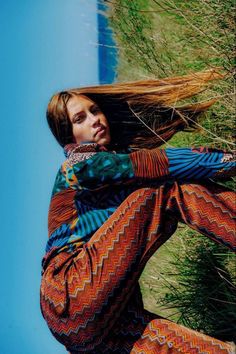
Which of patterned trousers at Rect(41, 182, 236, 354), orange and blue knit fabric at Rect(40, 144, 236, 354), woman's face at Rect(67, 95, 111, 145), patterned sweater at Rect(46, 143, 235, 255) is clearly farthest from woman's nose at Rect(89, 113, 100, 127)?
patterned trousers at Rect(41, 182, 236, 354)

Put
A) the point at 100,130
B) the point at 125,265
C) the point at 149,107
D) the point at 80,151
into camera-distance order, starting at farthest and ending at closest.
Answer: the point at 149,107
the point at 100,130
the point at 80,151
the point at 125,265

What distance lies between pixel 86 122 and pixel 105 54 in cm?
159

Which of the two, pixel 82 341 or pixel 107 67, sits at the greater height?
pixel 107 67

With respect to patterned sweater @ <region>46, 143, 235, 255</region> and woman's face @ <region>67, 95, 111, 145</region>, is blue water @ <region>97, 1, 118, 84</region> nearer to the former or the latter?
woman's face @ <region>67, 95, 111, 145</region>

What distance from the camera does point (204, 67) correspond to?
188cm

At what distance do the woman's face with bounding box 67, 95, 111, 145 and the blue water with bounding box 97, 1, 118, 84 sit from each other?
3.98 ft

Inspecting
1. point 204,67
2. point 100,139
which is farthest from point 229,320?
point 204,67

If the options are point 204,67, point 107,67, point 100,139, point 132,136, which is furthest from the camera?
point 107,67

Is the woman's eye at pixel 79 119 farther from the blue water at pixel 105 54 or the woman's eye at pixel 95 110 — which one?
the blue water at pixel 105 54

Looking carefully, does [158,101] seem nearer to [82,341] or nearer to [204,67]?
[204,67]

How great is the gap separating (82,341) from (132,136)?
2.19 ft

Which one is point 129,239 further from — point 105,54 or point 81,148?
point 105,54

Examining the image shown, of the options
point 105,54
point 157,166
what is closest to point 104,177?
point 157,166

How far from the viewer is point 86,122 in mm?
1447
